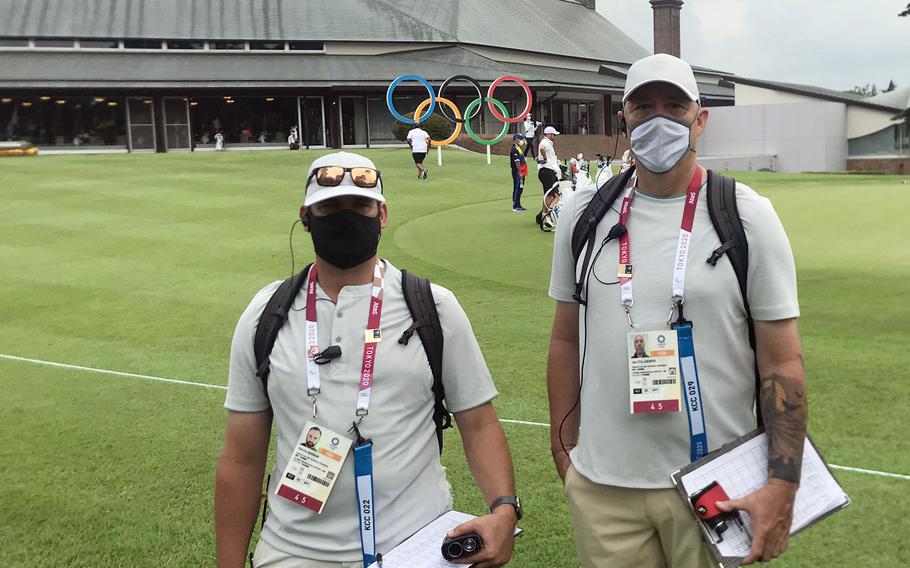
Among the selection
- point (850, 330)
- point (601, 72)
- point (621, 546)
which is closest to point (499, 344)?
point (850, 330)

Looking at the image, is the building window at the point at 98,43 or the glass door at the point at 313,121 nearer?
the building window at the point at 98,43

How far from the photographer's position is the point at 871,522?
4863 millimetres

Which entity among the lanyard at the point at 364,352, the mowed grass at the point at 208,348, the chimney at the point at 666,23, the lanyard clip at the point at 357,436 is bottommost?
the mowed grass at the point at 208,348

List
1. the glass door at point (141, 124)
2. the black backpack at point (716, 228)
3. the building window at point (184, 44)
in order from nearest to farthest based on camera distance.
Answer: the black backpack at point (716, 228), the glass door at point (141, 124), the building window at point (184, 44)

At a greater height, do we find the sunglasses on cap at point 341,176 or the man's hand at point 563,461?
the sunglasses on cap at point 341,176

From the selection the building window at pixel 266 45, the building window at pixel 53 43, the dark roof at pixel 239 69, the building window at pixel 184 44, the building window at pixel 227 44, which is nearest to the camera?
the dark roof at pixel 239 69

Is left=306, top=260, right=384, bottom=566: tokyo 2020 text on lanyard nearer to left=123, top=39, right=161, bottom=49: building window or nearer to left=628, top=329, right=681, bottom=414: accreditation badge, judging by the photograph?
left=628, top=329, right=681, bottom=414: accreditation badge

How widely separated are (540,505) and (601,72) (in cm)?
5715

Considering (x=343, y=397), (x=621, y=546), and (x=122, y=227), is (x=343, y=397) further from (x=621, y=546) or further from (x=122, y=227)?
(x=122, y=227)

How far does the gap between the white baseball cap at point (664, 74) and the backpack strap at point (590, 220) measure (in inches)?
12.8

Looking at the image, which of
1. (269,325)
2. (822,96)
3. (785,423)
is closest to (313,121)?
(822,96)

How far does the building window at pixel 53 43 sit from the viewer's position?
4576 centimetres

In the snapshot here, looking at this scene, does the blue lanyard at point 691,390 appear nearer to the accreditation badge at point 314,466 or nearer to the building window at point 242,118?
the accreditation badge at point 314,466

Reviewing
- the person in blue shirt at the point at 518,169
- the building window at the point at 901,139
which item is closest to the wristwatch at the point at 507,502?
the person in blue shirt at the point at 518,169
